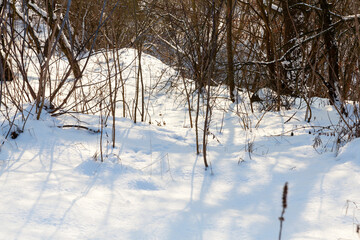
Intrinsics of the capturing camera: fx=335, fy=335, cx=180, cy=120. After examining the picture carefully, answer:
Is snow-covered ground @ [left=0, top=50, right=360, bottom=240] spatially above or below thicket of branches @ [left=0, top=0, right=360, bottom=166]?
below

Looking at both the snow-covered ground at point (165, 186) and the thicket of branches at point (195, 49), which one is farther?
the thicket of branches at point (195, 49)

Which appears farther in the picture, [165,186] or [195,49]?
[195,49]

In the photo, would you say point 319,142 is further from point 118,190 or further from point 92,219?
point 92,219

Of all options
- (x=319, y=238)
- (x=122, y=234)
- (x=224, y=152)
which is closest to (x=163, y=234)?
(x=122, y=234)

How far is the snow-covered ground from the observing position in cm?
168

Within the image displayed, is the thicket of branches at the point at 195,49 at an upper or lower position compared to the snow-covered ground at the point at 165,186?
upper

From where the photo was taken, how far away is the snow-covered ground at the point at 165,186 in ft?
5.52

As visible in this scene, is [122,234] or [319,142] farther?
[319,142]

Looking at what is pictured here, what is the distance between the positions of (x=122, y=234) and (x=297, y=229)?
0.89 metres

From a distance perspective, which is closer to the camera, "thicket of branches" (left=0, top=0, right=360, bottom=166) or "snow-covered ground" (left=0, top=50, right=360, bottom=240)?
"snow-covered ground" (left=0, top=50, right=360, bottom=240)

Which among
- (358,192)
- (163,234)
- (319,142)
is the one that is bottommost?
(163,234)

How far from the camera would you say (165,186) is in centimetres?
231

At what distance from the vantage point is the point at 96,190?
2.08 m

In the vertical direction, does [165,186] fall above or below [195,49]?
below
